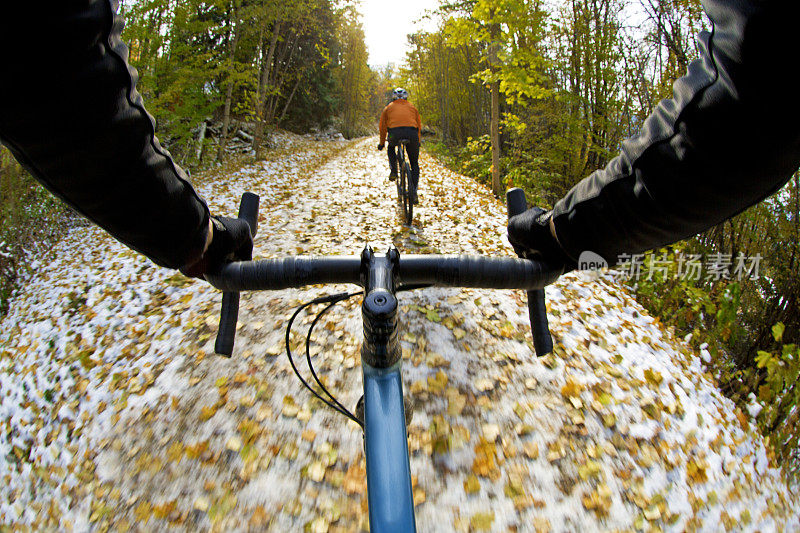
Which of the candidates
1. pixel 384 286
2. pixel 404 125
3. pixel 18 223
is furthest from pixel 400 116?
pixel 18 223

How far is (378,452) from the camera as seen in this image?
0.93 meters

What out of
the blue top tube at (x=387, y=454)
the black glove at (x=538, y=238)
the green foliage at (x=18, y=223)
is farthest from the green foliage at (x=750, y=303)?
the green foliage at (x=18, y=223)

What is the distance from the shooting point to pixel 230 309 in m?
1.50

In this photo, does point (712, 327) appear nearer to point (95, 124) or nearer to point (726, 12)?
point (726, 12)

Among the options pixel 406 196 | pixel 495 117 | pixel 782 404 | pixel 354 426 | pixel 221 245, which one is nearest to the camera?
pixel 221 245

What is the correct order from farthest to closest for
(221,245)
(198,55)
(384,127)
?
(198,55) < (384,127) < (221,245)

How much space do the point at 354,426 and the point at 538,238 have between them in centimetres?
193

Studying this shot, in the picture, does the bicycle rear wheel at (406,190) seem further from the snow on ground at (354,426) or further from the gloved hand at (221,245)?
the gloved hand at (221,245)

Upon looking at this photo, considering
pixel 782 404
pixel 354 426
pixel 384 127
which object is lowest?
pixel 354 426

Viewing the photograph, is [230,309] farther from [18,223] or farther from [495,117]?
[495,117]

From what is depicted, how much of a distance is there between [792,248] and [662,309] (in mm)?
1509

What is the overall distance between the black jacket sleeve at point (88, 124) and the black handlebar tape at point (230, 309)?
430 millimetres

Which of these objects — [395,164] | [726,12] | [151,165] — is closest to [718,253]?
[395,164]

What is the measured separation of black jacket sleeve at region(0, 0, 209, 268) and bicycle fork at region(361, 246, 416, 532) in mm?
574
